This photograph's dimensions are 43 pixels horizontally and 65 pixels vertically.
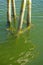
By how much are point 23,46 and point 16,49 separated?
2.07 ft

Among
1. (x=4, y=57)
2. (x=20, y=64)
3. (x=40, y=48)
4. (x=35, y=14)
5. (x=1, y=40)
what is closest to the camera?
(x=20, y=64)

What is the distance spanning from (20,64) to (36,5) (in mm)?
11729

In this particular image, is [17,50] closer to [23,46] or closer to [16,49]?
[16,49]

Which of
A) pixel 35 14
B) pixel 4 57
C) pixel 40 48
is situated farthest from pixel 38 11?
pixel 4 57

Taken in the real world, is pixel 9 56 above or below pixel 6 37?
below

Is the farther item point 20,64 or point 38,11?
point 38,11

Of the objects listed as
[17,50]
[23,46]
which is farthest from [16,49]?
[23,46]

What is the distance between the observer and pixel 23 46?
45.6ft

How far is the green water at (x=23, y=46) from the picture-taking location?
40.1 ft

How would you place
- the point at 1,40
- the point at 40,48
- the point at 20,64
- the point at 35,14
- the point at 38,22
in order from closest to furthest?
1. the point at 20,64
2. the point at 40,48
3. the point at 1,40
4. the point at 38,22
5. the point at 35,14

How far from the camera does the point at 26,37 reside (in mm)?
15227

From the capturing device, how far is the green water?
12.2m

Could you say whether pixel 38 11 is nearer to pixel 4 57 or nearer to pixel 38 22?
pixel 38 22

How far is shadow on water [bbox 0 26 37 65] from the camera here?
12.2m
